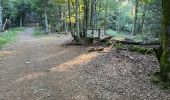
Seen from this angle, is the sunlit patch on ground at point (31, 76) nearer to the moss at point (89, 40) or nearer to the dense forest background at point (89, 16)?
the moss at point (89, 40)

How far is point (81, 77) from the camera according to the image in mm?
11039

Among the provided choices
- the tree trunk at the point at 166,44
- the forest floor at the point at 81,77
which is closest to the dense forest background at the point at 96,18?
the tree trunk at the point at 166,44

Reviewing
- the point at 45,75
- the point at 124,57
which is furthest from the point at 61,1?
the point at 45,75

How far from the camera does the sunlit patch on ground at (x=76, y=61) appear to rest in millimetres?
12800

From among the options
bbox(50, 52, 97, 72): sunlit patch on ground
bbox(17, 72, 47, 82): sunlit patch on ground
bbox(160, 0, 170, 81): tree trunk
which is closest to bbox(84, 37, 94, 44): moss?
bbox(50, 52, 97, 72): sunlit patch on ground

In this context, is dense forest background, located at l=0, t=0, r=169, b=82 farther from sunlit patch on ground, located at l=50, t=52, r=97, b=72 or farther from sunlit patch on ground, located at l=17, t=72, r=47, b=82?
sunlit patch on ground, located at l=17, t=72, r=47, b=82

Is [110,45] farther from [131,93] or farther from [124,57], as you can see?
[131,93]

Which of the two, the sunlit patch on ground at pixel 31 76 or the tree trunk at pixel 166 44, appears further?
the sunlit patch on ground at pixel 31 76

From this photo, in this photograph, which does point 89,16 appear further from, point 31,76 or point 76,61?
point 31,76

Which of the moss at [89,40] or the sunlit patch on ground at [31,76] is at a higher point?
the moss at [89,40]

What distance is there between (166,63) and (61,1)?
22026mm

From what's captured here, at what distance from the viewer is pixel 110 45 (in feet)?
59.9

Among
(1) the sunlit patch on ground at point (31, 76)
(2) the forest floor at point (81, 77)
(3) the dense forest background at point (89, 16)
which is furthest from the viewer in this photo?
(3) the dense forest background at point (89, 16)

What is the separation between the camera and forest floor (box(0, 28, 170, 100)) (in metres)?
8.93
